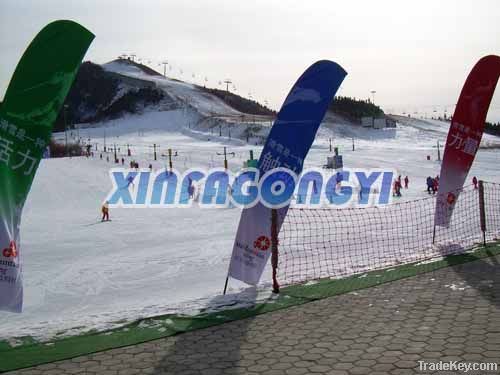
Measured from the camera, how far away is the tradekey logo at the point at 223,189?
81.2 ft

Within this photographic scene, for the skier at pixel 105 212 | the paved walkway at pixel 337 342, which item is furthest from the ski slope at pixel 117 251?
the paved walkway at pixel 337 342

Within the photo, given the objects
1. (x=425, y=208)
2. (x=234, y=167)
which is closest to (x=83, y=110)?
(x=234, y=167)

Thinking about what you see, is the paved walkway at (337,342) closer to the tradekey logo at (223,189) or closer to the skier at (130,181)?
the tradekey logo at (223,189)

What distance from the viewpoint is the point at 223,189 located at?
2922cm

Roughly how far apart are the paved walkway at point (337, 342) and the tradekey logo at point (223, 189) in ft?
52.8

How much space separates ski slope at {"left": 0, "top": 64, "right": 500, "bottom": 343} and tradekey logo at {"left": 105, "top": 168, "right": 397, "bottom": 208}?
A: 1.40 metres

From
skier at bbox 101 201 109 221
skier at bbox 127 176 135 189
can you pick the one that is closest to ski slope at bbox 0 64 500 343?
skier at bbox 101 201 109 221

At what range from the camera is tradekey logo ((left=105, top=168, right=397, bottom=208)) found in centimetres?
2475

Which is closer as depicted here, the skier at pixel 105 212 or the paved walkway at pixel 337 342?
the paved walkway at pixel 337 342

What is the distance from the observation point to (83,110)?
11844 centimetres

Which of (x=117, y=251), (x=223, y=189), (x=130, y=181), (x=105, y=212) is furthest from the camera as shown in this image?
(x=130, y=181)

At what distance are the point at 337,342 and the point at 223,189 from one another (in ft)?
79.0

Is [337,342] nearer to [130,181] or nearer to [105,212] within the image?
[105,212]

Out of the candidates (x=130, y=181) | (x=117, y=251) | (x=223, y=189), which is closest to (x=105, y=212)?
(x=117, y=251)
